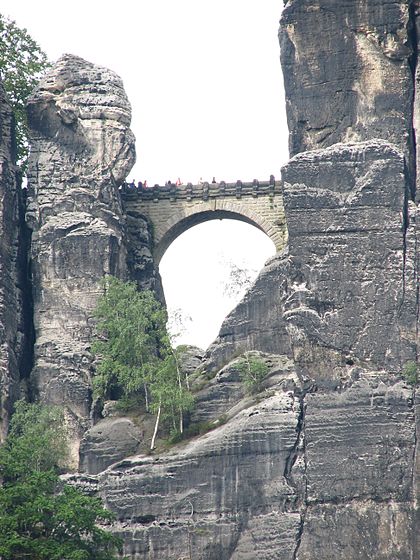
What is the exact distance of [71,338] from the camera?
88.2 metres

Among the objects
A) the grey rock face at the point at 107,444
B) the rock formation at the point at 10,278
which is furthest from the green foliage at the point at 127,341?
the rock formation at the point at 10,278

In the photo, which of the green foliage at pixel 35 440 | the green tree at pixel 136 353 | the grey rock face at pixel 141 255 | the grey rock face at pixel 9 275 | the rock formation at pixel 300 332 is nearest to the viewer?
the rock formation at pixel 300 332

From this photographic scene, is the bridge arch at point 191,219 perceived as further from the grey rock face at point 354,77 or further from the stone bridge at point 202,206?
the grey rock face at point 354,77

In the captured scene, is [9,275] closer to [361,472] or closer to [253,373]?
[253,373]

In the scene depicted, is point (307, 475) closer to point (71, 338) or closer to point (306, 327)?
point (306, 327)

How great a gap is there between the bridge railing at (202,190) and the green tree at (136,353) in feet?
16.4

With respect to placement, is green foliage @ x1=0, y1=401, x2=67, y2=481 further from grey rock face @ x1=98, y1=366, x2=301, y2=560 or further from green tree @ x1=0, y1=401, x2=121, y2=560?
grey rock face @ x1=98, y1=366, x2=301, y2=560

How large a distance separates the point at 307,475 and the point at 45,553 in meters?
9.29

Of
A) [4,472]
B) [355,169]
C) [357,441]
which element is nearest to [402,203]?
[355,169]

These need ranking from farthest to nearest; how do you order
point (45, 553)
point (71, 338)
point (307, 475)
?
1. point (71, 338)
2. point (307, 475)
3. point (45, 553)

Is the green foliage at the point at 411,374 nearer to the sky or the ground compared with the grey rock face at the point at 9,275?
nearer to the ground

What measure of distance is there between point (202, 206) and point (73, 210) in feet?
15.8

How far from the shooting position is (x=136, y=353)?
86625 mm

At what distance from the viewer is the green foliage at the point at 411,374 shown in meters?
82.7
